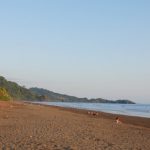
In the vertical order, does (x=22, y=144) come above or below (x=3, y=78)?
below

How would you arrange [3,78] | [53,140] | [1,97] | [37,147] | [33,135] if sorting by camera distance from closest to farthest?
[37,147], [53,140], [33,135], [1,97], [3,78]

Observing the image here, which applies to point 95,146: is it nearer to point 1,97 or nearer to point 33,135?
point 33,135

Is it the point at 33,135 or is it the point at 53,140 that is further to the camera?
the point at 33,135

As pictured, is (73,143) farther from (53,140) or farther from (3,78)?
(3,78)

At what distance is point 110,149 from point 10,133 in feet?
19.9

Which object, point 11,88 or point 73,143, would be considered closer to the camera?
point 73,143

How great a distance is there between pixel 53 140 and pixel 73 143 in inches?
41.6

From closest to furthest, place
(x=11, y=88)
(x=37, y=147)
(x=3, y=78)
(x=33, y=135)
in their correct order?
(x=37, y=147) < (x=33, y=135) < (x=3, y=78) < (x=11, y=88)

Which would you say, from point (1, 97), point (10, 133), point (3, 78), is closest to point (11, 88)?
point (3, 78)

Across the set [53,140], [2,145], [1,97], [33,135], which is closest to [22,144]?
[2,145]

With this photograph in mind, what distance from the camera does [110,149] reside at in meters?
16.0

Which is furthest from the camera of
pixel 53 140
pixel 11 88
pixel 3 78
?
pixel 11 88

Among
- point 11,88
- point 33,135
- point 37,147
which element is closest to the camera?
point 37,147

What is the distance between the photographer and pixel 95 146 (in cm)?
1669
